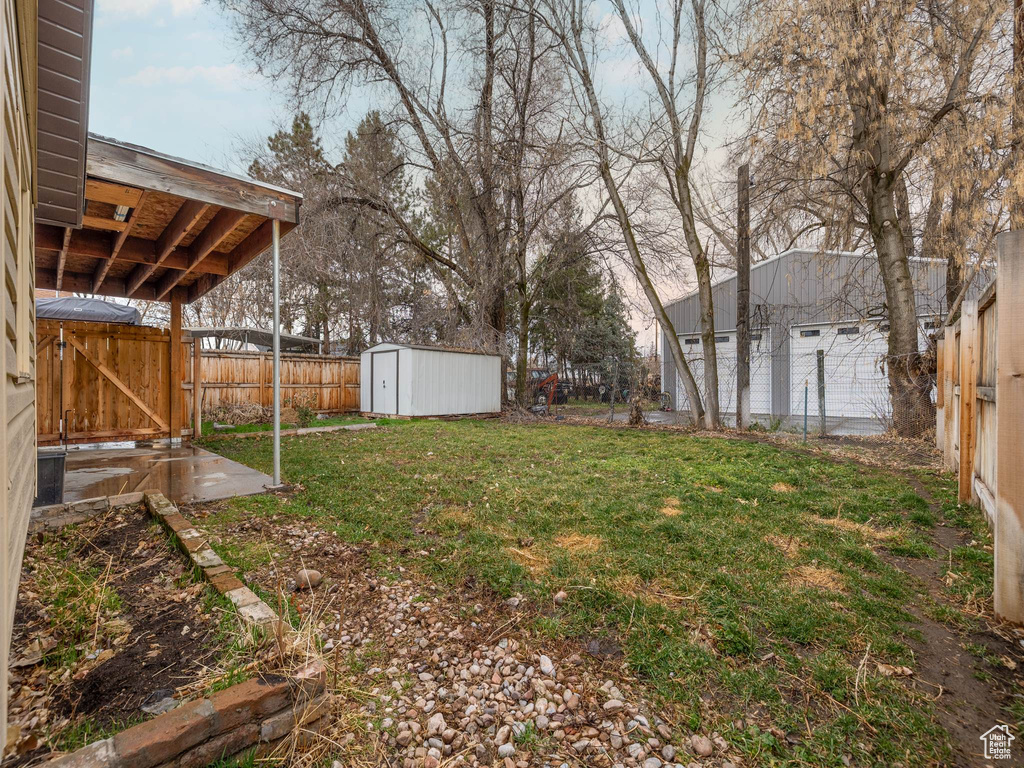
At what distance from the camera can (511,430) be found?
9.21m

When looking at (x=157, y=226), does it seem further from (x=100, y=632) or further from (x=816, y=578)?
(x=816, y=578)

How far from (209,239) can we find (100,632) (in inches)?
156

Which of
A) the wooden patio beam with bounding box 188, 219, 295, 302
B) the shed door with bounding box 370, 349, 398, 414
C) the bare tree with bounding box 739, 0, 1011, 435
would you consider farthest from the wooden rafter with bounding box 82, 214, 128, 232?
the bare tree with bounding box 739, 0, 1011, 435

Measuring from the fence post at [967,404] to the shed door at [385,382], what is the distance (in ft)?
31.6

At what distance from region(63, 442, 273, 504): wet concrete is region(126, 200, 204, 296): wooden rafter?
2.21 metres

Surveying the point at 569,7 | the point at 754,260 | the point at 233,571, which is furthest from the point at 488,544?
the point at 754,260

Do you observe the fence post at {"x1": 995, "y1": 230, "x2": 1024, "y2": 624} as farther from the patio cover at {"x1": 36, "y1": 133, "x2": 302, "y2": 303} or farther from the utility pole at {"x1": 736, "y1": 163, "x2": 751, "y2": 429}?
the utility pole at {"x1": 736, "y1": 163, "x2": 751, "y2": 429}

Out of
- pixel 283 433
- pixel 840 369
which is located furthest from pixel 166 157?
pixel 840 369

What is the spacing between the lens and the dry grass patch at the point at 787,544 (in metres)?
2.82

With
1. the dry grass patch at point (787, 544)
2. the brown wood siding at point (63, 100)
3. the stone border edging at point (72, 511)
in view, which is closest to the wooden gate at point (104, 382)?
the stone border edging at point (72, 511)

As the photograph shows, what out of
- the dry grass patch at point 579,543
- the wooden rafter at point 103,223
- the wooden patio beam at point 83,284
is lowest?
the dry grass patch at point 579,543

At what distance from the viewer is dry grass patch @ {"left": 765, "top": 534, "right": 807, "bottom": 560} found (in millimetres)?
2818

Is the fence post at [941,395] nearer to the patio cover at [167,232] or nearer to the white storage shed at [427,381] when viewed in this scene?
the patio cover at [167,232]

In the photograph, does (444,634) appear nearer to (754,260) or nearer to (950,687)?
(950,687)
